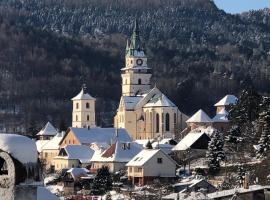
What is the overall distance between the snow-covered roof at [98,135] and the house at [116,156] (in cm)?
779

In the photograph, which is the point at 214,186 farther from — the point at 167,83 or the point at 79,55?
the point at 79,55

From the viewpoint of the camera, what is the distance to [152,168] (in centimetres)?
4838

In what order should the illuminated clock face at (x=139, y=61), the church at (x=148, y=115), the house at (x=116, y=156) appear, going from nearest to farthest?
the house at (x=116, y=156) → the church at (x=148, y=115) → the illuminated clock face at (x=139, y=61)

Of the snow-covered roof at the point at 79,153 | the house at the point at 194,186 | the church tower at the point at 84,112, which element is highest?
the church tower at the point at 84,112

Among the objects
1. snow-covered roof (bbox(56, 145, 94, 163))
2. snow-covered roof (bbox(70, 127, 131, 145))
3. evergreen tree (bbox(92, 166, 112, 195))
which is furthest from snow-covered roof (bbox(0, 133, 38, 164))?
snow-covered roof (bbox(70, 127, 131, 145))

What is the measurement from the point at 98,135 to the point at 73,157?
6.95 m

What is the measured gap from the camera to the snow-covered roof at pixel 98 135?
214ft

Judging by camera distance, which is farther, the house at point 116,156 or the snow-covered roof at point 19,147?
the house at point 116,156

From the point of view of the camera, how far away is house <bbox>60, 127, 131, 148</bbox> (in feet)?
213

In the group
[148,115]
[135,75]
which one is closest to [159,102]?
[148,115]

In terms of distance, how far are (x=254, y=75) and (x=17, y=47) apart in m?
44.1

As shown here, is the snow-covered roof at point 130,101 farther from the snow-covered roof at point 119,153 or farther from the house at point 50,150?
the snow-covered roof at point 119,153

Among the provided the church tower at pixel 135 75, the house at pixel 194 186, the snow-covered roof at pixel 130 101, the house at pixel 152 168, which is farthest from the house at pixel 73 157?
the church tower at pixel 135 75

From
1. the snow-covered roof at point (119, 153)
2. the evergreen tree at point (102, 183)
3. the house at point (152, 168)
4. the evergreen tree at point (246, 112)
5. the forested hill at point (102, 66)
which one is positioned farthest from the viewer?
the forested hill at point (102, 66)
